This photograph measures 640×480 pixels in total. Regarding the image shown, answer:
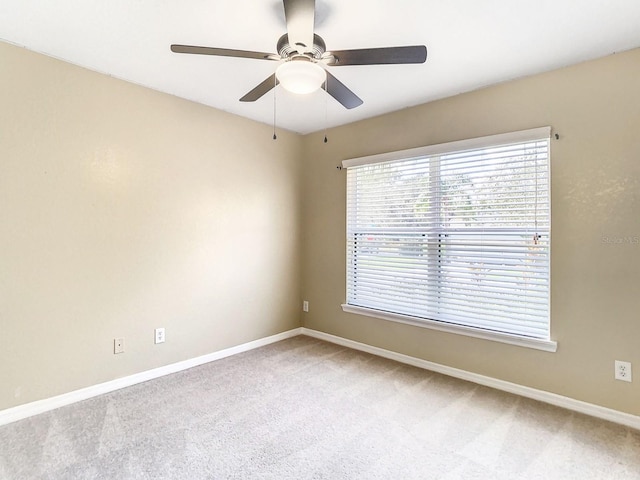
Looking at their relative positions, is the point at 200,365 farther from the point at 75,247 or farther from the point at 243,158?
the point at 243,158

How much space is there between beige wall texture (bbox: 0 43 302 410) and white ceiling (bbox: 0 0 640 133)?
0.31m

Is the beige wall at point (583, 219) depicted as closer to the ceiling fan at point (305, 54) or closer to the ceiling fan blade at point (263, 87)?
the ceiling fan at point (305, 54)

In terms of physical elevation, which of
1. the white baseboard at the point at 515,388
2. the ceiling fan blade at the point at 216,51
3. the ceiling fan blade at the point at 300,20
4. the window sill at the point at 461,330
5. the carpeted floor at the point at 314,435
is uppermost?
the ceiling fan blade at the point at 300,20

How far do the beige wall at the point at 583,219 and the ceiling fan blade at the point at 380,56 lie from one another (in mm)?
1374

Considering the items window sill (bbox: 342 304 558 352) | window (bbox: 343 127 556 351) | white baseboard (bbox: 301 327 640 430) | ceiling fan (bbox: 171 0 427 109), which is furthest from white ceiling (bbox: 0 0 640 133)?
white baseboard (bbox: 301 327 640 430)

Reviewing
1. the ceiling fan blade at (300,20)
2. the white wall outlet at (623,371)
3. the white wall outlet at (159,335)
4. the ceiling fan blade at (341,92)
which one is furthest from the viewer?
the white wall outlet at (159,335)

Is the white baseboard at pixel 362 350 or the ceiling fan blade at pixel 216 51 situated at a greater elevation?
the ceiling fan blade at pixel 216 51

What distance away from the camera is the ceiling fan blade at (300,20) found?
4.76 ft

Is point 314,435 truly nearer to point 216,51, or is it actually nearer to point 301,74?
point 301,74

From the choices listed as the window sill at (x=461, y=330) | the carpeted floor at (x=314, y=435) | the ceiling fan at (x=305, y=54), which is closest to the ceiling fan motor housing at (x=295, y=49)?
the ceiling fan at (x=305, y=54)

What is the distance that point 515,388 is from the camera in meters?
2.53

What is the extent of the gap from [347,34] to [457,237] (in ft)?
5.88

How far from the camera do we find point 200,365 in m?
3.06

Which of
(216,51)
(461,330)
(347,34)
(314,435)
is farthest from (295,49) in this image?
(461,330)
